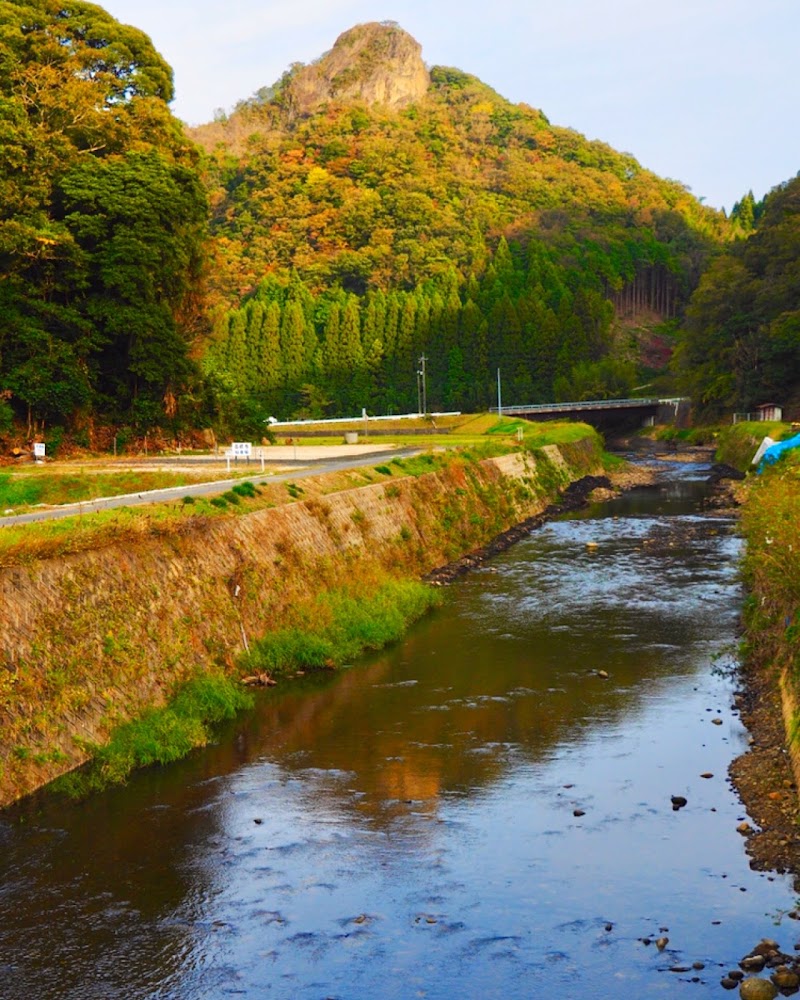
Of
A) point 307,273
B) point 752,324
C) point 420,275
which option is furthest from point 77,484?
point 420,275

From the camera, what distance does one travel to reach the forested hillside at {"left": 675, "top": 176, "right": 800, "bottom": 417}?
78312mm

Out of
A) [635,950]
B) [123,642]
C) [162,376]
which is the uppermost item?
[162,376]

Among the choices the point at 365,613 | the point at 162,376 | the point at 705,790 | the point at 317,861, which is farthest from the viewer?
the point at 162,376

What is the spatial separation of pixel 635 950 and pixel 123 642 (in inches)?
370

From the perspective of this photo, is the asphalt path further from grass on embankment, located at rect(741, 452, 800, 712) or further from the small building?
the small building

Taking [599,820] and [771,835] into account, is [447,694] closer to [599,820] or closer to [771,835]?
[599,820]

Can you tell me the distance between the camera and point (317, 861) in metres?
12.4

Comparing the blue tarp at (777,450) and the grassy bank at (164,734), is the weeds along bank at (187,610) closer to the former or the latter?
the grassy bank at (164,734)

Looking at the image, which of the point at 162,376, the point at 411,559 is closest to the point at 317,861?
the point at 411,559

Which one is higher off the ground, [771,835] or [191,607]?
[191,607]

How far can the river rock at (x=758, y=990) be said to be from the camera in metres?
9.29

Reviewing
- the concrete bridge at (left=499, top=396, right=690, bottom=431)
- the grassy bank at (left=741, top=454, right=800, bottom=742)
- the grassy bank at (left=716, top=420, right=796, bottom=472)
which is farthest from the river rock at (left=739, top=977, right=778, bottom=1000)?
the concrete bridge at (left=499, top=396, right=690, bottom=431)

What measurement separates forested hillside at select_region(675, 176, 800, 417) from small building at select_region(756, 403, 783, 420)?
77cm

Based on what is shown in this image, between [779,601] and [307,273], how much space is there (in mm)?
135362
